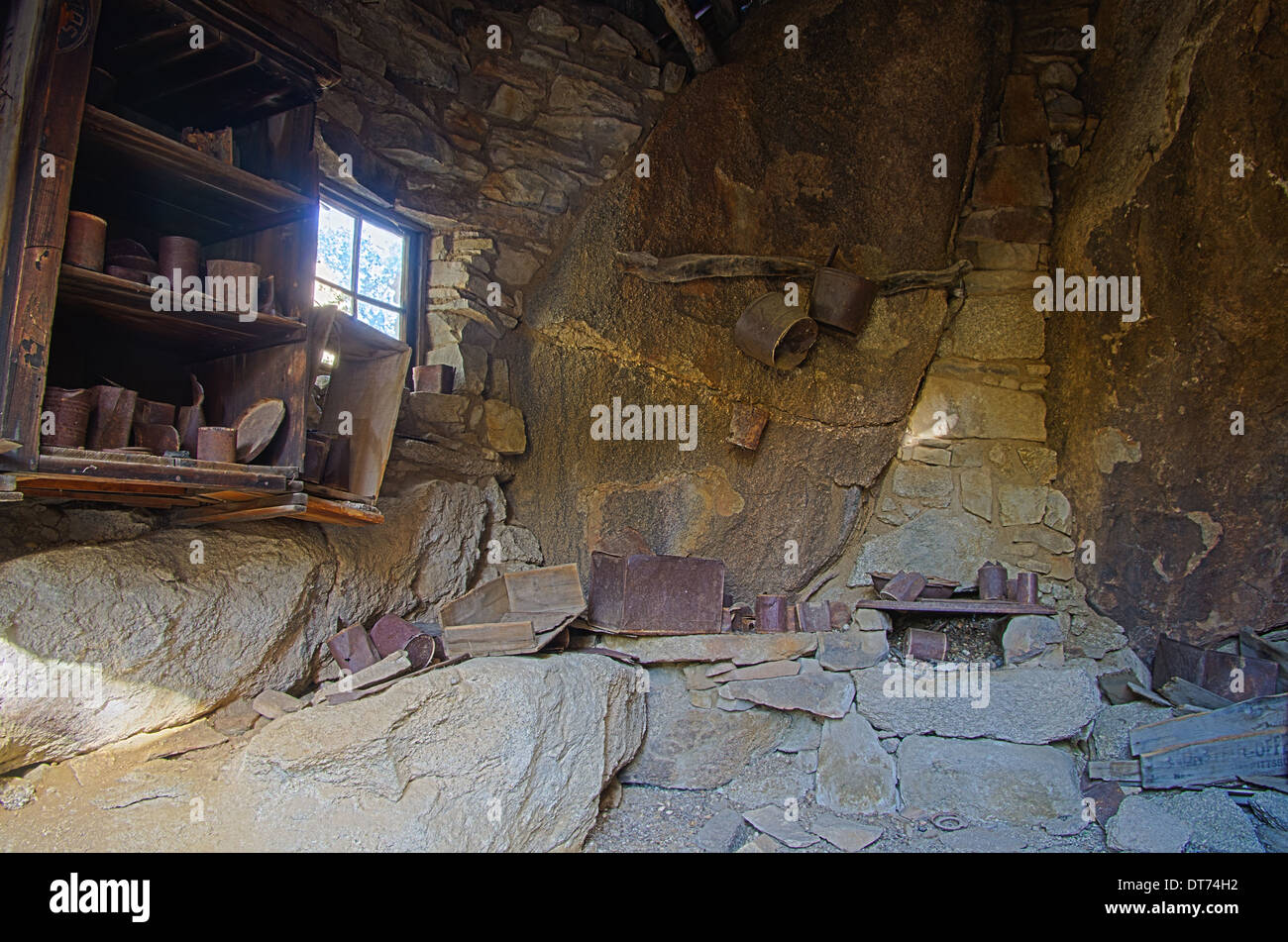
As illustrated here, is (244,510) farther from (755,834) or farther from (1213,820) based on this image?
(1213,820)

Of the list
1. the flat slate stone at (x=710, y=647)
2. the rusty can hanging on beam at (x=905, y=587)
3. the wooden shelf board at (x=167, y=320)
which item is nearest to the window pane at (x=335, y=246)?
the wooden shelf board at (x=167, y=320)

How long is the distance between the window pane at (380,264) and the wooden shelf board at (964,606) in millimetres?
2494

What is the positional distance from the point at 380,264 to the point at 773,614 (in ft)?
7.53

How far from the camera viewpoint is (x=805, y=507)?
3.99m

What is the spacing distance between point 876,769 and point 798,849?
1.79ft

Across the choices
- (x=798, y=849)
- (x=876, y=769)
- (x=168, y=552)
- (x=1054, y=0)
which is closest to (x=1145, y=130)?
(x=1054, y=0)

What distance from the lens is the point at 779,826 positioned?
3.23m

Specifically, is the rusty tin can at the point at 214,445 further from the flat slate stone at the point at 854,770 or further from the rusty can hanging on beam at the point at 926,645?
the rusty can hanging on beam at the point at 926,645

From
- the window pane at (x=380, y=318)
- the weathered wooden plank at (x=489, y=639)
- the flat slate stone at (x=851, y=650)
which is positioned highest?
the window pane at (x=380, y=318)

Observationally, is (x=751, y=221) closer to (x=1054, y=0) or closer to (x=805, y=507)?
(x=805, y=507)

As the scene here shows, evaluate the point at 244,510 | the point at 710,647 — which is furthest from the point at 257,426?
the point at 710,647

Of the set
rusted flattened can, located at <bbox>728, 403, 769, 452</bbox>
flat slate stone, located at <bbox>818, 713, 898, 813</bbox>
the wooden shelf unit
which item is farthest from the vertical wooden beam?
flat slate stone, located at <bbox>818, 713, 898, 813</bbox>

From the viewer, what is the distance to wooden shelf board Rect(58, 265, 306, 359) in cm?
207

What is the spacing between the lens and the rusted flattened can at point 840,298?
388cm
